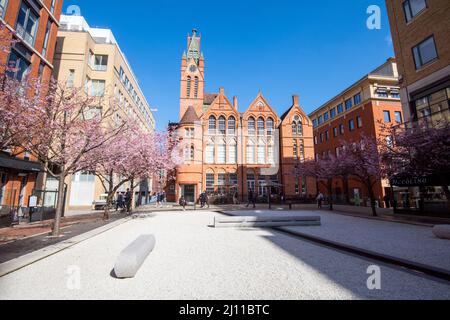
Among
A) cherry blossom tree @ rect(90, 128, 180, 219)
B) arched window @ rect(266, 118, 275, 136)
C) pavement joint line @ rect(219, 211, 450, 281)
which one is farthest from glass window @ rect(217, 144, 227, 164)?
pavement joint line @ rect(219, 211, 450, 281)

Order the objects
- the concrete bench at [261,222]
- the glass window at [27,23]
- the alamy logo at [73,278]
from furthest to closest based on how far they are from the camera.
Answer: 1. the glass window at [27,23]
2. the concrete bench at [261,222]
3. the alamy logo at [73,278]

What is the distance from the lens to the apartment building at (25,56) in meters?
15.5

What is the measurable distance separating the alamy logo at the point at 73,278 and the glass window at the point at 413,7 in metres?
26.8

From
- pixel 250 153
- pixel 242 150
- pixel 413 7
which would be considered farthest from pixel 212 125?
pixel 413 7

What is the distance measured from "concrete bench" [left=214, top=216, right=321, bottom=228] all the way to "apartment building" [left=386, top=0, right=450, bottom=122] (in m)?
12.7

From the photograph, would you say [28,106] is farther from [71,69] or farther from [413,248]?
[71,69]

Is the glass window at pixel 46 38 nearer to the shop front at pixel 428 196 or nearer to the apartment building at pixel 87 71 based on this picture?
the apartment building at pixel 87 71

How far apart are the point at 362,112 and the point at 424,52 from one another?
1939 centimetres

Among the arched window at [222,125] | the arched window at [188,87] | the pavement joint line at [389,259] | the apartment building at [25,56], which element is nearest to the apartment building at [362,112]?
the arched window at [222,125]

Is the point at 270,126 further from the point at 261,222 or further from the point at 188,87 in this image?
the point at 261,222

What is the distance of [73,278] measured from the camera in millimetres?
4734

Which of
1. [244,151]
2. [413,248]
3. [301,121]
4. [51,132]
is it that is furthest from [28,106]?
[301,121]

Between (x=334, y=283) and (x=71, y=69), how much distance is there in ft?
107

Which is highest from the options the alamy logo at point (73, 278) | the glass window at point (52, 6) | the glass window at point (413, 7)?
the glass window at point (52, 6)
